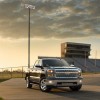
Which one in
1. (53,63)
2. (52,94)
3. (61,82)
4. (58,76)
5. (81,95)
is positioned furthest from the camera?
(53,63)

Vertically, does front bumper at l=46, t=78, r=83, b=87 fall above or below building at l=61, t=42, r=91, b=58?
below

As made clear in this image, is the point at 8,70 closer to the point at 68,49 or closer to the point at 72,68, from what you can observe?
the point at 72,68

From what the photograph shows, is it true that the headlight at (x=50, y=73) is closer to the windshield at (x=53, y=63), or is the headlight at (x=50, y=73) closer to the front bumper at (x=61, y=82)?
the front bumper at (x=61, y=82)

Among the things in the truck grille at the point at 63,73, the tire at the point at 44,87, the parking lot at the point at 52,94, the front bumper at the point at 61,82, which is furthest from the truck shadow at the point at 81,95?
the truck grille at the point at 63,73

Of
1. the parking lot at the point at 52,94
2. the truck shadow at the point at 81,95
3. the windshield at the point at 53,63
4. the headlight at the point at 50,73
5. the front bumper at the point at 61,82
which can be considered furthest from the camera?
the windshield at the point at 53,63

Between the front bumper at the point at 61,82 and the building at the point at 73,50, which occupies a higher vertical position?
the building at the point at 73,50

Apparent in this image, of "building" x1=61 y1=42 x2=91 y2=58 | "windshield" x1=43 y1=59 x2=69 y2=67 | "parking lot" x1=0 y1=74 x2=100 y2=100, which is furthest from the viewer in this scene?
"building" x1=61 y1=42 x2=91 y2=58

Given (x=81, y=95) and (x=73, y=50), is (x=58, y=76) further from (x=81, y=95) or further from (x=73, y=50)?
(x=73, y=50)

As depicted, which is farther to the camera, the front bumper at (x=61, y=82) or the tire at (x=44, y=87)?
Result: the tire at (x=44, y=87)

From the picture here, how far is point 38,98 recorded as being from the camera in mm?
20312

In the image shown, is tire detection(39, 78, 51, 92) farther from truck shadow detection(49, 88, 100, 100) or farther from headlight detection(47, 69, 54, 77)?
truck shadow detection(49, 88, 100, 100)

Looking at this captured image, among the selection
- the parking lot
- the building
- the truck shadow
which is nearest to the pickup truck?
the parking lot

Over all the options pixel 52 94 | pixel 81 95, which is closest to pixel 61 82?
pixel 52 94

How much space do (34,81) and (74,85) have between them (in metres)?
3.45
